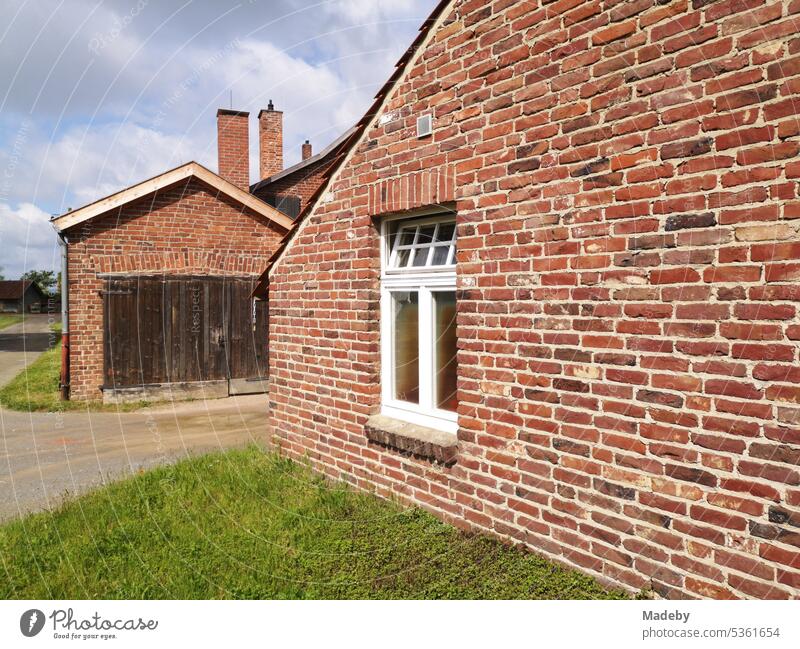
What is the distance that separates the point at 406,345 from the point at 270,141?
45.8 feet

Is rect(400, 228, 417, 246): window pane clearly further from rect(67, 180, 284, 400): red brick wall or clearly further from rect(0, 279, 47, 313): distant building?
rect(0, 279, 47, 313): distant building

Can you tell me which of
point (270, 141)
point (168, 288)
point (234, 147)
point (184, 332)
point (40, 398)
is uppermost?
point (270, 141)

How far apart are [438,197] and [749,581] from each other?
304 centimetres

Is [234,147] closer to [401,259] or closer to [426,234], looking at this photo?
[401,259]

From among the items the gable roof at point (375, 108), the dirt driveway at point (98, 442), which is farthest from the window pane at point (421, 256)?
the dirt driveway at point (98, 442)

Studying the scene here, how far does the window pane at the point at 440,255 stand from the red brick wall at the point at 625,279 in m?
0.45

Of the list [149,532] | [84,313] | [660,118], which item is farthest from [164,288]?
[660,118]

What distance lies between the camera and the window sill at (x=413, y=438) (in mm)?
4039

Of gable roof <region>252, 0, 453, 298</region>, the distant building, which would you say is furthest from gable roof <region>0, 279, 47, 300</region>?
gable roof <region>252, 0, 453, 298</region>

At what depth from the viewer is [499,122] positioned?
365cm

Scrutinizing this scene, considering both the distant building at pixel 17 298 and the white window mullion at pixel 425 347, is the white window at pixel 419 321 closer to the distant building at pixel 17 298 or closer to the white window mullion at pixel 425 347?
the white window mullion at pixel 425 347

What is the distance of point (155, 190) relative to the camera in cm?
1120

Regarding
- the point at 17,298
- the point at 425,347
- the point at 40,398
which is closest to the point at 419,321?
the point at 425,347

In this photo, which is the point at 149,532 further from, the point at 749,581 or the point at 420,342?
the point at 749,581
